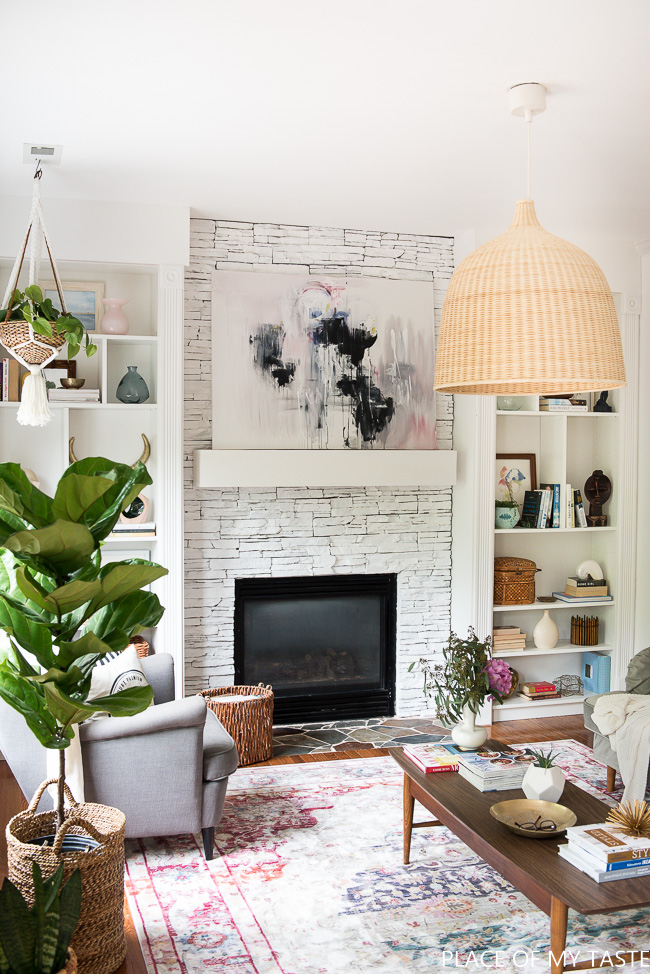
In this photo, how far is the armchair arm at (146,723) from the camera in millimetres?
3031

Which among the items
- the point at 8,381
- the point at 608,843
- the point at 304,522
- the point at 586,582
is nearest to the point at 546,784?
the point at 608,843

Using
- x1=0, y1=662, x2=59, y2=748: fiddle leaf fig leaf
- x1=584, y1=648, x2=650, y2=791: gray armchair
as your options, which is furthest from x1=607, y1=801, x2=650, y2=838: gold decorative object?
x1=0, y1=662, x2=59, y2=748: fiddle leaf fig leaf

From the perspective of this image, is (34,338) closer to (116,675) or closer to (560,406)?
(116,675)

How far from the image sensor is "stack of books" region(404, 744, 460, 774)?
3.13 m

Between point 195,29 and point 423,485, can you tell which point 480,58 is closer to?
point 195,29

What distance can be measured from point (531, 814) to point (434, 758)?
0.54 meters

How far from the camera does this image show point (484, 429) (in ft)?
16.2

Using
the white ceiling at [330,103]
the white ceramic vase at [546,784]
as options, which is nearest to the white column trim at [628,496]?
the white ceiling at [330,103]

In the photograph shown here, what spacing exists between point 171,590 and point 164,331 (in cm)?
136

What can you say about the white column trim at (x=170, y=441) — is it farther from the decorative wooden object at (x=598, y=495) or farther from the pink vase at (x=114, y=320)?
the decorative wooden object at (x=598, y=495)

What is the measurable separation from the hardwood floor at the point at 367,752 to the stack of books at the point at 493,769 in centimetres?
125

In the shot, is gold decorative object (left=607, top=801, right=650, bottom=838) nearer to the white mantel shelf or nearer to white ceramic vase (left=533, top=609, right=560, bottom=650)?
the white mantel shelf

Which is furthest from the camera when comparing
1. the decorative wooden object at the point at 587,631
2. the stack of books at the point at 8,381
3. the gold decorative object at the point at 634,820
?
the decorative wooden object at the point at 587,631

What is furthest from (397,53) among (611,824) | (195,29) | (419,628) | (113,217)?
(419,628)
